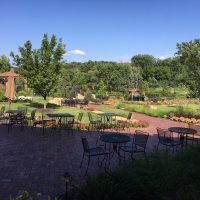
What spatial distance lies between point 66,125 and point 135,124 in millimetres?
3775

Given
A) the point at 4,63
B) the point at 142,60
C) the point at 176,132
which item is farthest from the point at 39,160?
the point at 142,60

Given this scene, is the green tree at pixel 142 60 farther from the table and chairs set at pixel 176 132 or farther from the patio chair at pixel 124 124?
the table and chairs set at pixel 176 132

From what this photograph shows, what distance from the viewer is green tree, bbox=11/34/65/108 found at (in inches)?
625

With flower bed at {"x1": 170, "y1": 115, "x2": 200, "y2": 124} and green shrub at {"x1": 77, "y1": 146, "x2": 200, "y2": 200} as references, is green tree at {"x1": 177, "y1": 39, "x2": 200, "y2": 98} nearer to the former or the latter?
flower bed at {"x1": 170, "y1": 115, "x2": 200, "y2": 124}

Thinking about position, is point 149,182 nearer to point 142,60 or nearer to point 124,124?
point 124,124

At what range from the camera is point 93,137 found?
970 cm

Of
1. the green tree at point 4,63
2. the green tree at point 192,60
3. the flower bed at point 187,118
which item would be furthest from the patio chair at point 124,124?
the green tree at point 4,63

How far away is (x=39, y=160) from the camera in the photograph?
6465 millimetres

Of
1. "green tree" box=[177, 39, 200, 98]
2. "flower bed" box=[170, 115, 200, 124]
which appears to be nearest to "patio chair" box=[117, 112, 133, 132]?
"flower bed" box=[170, 115, 200, 124]

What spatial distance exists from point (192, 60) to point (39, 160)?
11666mm

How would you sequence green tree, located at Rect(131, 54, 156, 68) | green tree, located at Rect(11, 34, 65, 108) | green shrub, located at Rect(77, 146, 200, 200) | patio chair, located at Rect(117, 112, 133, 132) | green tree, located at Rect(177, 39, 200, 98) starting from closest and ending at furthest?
1. green shrub, located at Rect(77, 146, 200, 200)
2. patio chair, located at Rect(117, 112, 133, 132)
3. green tree, located at Rect(177, 39, 200, 98)
4. green tree, located at Rect(11, 34, 65, 108)
5. green tree, located at Rect(131, 54, 156, 68)

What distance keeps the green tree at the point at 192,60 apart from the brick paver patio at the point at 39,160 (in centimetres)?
645

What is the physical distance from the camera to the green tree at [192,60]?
14.3 meters

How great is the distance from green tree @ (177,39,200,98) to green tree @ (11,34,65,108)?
8.05m
